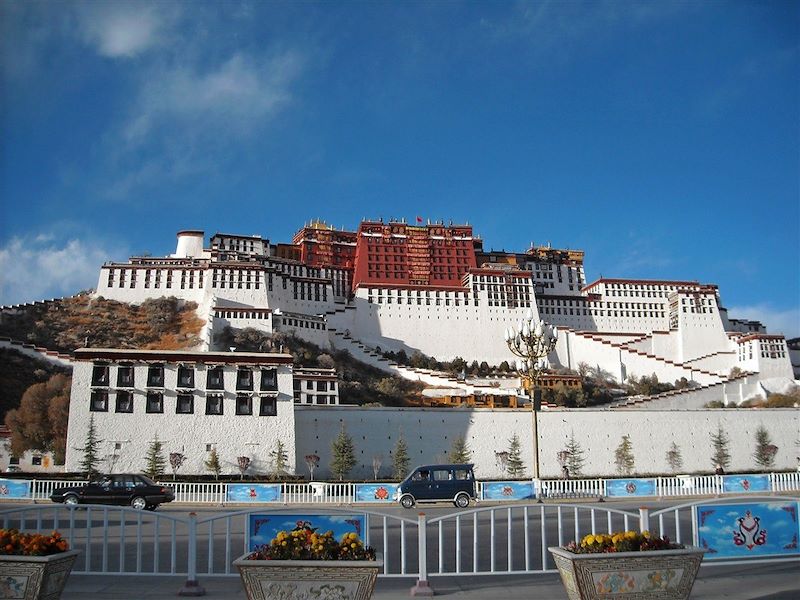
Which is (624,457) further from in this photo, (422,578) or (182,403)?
(422,578)

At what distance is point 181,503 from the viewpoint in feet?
78.1

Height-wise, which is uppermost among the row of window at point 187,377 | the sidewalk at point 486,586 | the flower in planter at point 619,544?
the row of window at point 187,377

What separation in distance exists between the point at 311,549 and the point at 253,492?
18.0 meters

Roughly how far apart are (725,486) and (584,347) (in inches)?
1980

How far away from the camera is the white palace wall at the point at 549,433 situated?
39.8m

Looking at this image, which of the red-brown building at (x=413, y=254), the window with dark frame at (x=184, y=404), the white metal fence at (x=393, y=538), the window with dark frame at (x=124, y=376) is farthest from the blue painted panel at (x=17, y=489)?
the red-brown building at (x=413, y=254)

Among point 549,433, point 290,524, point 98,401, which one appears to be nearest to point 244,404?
point 98,401

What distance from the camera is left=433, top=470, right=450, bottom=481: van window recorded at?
2362 centimetres

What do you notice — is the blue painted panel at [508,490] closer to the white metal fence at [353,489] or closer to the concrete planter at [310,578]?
the white metal fence at [353,489]

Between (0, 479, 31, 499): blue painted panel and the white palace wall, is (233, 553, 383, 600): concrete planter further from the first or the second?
the white palace wall

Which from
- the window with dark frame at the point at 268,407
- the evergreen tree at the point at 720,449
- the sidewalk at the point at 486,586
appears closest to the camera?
the sidewalk at the point at 486,586

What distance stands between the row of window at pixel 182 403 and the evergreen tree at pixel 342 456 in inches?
188

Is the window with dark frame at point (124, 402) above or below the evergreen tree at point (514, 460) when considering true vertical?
above

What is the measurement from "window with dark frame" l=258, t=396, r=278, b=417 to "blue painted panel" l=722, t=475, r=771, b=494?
19429mm
